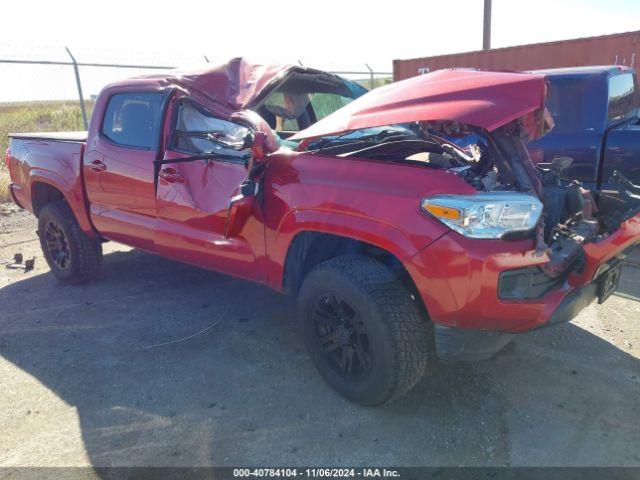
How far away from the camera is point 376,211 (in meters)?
2.53

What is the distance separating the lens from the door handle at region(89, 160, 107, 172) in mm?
4161

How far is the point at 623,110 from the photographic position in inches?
213

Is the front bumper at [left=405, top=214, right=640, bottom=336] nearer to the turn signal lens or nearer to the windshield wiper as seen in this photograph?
the turn signal lens

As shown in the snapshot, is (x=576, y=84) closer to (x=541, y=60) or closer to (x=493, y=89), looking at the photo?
(x=493, y=89)

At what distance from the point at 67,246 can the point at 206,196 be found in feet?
7.17

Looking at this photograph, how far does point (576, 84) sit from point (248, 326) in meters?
3.95

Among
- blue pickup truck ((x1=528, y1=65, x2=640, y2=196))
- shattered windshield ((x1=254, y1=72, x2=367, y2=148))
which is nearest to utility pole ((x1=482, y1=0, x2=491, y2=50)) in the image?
blue pickup truck ((x1=528, y1=65, x2=640, y2=196))

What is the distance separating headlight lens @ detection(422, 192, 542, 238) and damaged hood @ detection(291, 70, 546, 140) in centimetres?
33

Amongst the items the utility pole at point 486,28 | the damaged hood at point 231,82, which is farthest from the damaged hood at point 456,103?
the utility pole at point 486,28

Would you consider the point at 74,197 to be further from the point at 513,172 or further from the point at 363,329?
the point at 513,172

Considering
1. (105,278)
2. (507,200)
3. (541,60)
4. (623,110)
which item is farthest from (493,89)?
(541,60)

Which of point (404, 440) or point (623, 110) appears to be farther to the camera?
point (623, 110)

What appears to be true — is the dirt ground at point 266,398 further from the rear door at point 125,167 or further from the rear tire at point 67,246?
the rear door at point 125,167

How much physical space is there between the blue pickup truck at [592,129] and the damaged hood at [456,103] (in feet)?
7.30
